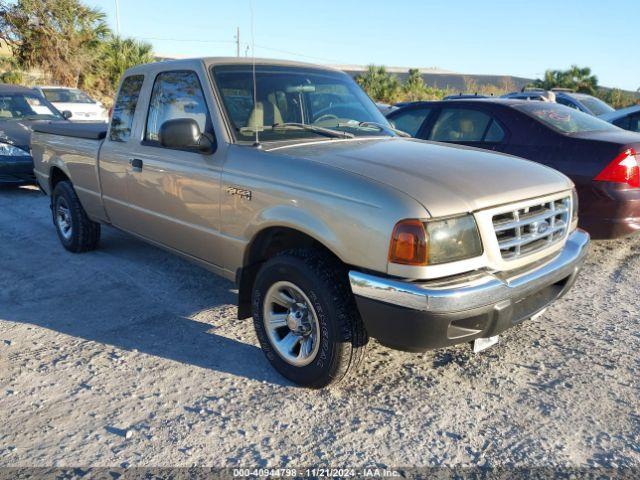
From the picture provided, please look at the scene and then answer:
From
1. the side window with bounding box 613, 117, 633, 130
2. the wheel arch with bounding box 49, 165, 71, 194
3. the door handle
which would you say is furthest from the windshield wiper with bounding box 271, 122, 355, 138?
the side window with bounding box 613, 117, 633, 130

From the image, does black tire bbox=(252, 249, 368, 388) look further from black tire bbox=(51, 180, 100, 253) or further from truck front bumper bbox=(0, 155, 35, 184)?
truck front bumper bbox=(0, 155, 35, 184)

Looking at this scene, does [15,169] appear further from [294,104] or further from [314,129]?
[314,129]

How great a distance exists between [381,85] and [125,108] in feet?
91.9

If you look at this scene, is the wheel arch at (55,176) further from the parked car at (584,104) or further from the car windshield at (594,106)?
the car windshield at (594,106)

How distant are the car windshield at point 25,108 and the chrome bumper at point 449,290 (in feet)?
29.4

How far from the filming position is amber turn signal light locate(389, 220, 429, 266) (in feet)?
8.43

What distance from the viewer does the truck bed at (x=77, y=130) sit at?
494 centimetres

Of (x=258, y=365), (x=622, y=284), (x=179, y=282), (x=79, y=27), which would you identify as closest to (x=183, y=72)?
(x=179, y=282)

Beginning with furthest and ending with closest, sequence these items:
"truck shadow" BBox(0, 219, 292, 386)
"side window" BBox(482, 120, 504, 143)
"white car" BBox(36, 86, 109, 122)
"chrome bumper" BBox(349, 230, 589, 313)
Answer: "white car" BBox(36, 86, 109, 122) < "side window" BBox(482, 120, 504, 143) < "truck shadow" BBox(0, 219, 292, 386) < "chrome bumper" BBox(349, 230, 589, 313)

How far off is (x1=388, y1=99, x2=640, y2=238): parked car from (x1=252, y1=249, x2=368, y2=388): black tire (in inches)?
130

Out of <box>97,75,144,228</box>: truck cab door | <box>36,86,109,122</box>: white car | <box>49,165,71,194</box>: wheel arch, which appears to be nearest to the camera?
<box>97,75,144,228</box>: truck cab door

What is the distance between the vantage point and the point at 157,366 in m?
3.41

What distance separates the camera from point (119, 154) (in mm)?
4527

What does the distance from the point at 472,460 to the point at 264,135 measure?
2.30 m
